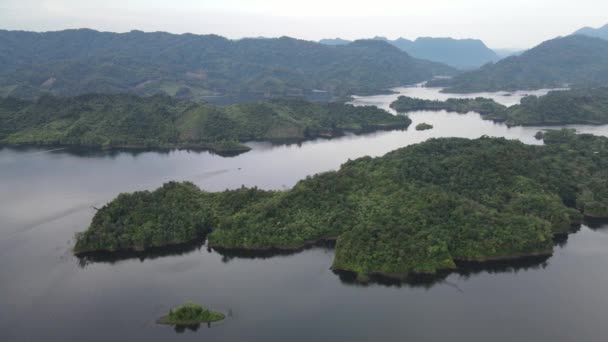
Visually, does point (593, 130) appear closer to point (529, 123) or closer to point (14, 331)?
point (529, 123)

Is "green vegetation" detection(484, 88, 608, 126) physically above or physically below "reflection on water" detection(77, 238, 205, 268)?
above

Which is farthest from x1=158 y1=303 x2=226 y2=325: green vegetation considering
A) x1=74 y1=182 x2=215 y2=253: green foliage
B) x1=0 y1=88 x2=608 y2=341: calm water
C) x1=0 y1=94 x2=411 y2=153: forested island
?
x1=0 y1=94 x2=411 y2=153: forested island

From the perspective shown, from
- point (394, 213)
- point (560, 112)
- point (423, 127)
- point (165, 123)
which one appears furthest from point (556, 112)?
point (165, 123)

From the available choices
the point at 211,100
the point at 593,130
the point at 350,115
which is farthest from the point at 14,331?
the point at 211,100

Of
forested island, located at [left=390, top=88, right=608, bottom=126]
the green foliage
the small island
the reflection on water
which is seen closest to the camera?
the reflection on water

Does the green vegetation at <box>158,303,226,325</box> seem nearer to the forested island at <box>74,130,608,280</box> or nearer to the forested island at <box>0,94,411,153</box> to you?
the forested island at <box>74,130,608,280</box>

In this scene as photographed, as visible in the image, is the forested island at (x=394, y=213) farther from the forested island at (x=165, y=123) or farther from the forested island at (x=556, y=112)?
the forested island at (x=556, y=112)

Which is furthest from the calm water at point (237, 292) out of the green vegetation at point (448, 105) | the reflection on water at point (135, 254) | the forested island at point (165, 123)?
the green vegetation at point (448, 105)
